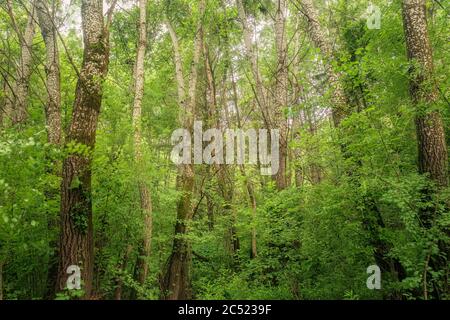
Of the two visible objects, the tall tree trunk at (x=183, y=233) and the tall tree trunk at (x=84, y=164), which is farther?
the tall tree trunk at (x=183, y=233)

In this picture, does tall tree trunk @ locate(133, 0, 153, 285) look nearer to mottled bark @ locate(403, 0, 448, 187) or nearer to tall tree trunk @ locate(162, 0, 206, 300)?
tall tree trunk @ locate(162, 0, 206, 300)

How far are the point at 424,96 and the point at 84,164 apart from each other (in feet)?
19.3

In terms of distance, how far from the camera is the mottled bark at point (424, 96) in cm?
532

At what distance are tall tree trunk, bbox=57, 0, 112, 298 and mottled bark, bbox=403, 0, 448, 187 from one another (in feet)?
17.4

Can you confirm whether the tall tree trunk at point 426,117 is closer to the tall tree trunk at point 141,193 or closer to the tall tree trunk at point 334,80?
the tall tree trunk at point 334,80

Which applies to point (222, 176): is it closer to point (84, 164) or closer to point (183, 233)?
point (183, 233)

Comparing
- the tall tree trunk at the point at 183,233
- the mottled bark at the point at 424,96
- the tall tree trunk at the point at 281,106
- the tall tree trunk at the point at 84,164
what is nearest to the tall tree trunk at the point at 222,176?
the tall tree trunk at the point at 183,233

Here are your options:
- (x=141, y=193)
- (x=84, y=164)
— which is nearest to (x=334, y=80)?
(x=141, y=193)

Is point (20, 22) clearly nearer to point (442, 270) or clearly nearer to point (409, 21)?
point (409, 21)

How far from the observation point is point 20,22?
11.6 m

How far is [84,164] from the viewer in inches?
203

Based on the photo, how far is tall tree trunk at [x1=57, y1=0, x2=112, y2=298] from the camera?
484cm

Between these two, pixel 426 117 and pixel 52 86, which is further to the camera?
pixel 52 86

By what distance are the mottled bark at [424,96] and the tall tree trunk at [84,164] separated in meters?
5.30
